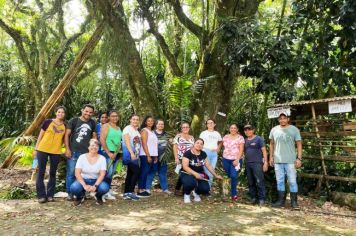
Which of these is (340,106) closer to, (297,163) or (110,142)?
(297,163)

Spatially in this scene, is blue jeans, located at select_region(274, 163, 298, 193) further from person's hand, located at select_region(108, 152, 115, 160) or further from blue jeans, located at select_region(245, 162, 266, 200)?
person's hand, located at select_region(108, 152, 115, 160)

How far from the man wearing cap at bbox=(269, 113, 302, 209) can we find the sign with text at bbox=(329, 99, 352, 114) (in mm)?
924

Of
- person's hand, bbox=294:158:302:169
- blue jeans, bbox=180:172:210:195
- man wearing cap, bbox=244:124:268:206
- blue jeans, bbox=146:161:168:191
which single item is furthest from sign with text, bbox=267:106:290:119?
blue jeans, bbox=146:161:168:191

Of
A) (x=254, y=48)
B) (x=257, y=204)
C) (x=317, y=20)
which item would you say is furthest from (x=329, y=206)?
(x=317, y=20)

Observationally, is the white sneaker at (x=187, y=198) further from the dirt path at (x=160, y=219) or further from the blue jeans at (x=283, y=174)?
the blue jeans at (x=283, y=174)

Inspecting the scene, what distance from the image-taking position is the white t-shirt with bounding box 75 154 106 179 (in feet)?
18.4

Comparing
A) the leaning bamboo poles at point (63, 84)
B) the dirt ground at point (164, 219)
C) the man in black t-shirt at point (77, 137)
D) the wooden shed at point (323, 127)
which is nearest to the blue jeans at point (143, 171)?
the dirt ground at point (164, 219)

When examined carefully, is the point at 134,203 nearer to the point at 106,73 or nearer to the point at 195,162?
the point at 195,162

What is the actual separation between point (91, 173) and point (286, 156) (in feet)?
10.6

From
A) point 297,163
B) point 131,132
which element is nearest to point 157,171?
point 131,132

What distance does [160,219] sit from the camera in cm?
519

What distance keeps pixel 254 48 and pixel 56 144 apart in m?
4.27

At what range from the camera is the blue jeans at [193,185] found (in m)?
6.27

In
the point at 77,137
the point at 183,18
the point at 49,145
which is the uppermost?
the point at 183,18
